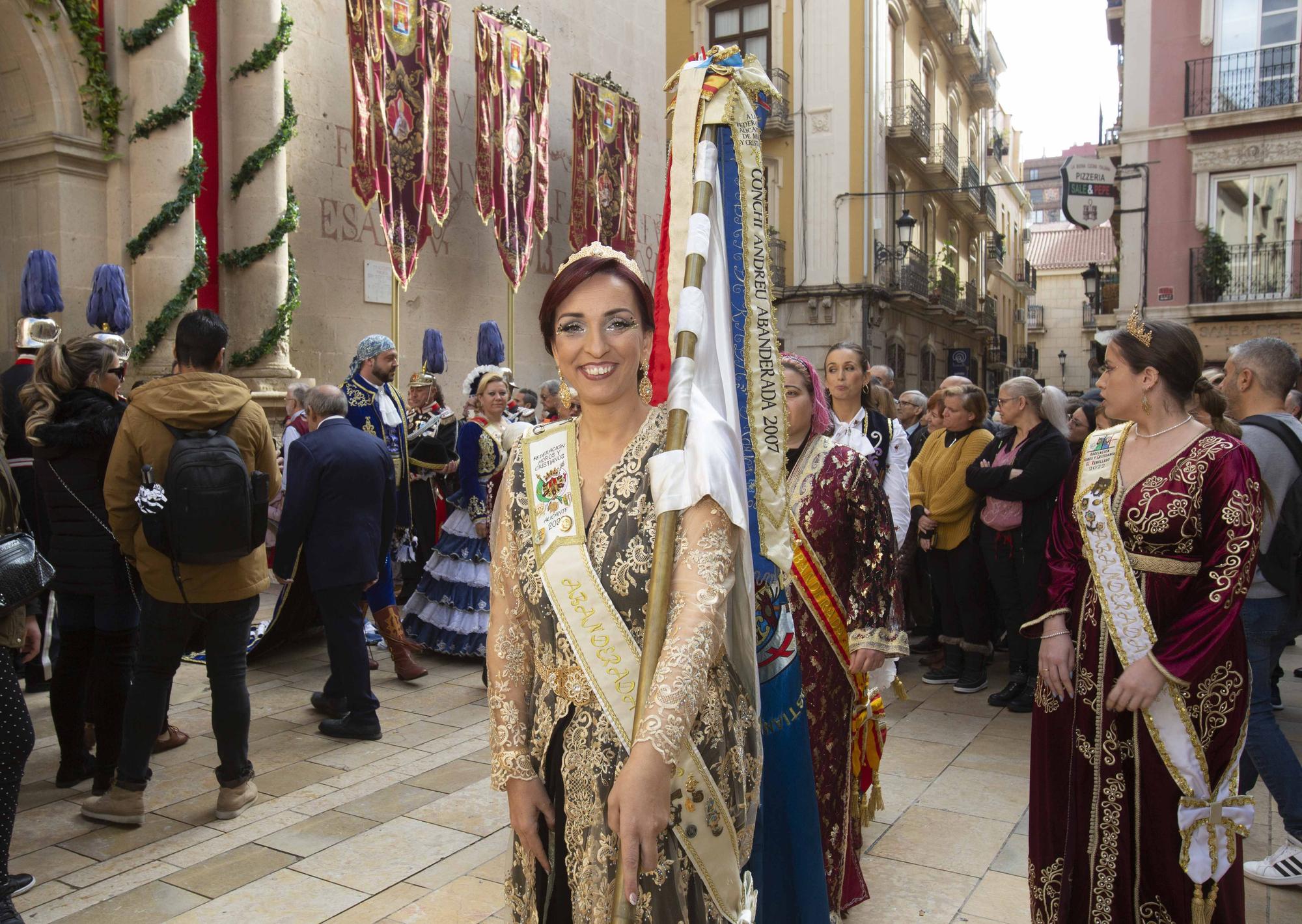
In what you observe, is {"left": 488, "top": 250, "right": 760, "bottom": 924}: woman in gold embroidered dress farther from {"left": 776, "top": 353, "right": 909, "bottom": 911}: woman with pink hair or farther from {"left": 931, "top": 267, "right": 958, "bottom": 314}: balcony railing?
{"left": 931, "top": 267, "right": 958, "bottom": 314}: balcony railing

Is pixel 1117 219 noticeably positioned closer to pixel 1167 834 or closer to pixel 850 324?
pixel 850 324

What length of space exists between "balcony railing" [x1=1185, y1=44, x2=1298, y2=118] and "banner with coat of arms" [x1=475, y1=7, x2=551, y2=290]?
45.3 feet

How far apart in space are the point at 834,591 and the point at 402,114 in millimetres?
9059

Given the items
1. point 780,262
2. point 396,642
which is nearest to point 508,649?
point 396,642

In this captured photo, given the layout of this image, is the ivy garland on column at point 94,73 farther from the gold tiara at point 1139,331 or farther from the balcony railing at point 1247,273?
the balcony railing at point 1247,273

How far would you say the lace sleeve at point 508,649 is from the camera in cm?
198

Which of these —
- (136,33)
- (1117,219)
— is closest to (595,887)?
(136,33)

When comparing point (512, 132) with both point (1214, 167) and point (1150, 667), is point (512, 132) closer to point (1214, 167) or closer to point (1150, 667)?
point (1150, 667)

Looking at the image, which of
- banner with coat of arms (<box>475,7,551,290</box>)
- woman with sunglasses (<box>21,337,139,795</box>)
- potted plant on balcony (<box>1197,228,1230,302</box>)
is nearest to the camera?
woman with sunglasses (<box>21,337,139,795</box>)

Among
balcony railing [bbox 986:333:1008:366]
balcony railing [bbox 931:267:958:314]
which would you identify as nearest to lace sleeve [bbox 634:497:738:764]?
balcony railing [bbox 931:267:958:314]

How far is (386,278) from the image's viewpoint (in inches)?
439

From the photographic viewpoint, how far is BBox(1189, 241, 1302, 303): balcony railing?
1866cm

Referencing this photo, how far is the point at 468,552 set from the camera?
270 inches

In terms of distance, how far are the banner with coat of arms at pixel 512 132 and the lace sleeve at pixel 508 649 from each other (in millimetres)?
10474
